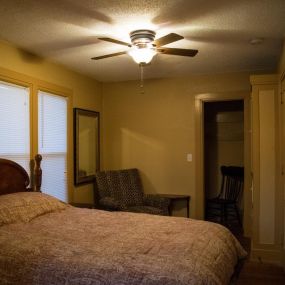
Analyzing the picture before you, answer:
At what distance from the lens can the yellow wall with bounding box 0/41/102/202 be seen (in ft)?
10.9

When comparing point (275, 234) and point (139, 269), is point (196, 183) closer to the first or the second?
point (275, 234)

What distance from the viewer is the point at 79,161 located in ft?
14.9

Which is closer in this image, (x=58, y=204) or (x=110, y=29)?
(x=110, y=29)

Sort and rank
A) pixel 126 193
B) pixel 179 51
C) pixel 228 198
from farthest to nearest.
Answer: pixel 228 198 < pixel 126 193 < pixel 179 51

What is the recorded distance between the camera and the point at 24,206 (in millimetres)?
2861

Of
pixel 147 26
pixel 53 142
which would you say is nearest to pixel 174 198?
pixel 53 142

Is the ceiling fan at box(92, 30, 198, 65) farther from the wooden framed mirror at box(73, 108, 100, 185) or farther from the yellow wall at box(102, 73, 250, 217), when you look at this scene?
the yellow wall at box(102, 73, 250, 217)

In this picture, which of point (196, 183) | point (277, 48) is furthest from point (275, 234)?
point (277, 48)

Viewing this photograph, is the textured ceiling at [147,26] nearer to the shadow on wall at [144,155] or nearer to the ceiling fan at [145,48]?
the ceiling fan at [145,48]

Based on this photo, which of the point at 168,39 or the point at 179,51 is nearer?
the point at 168,39

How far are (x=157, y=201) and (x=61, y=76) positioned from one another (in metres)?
2.17

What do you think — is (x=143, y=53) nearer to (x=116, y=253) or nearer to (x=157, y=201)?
(x=116, y=253)

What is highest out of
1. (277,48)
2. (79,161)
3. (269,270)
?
(277,48)

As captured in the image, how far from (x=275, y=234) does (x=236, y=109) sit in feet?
9.23
